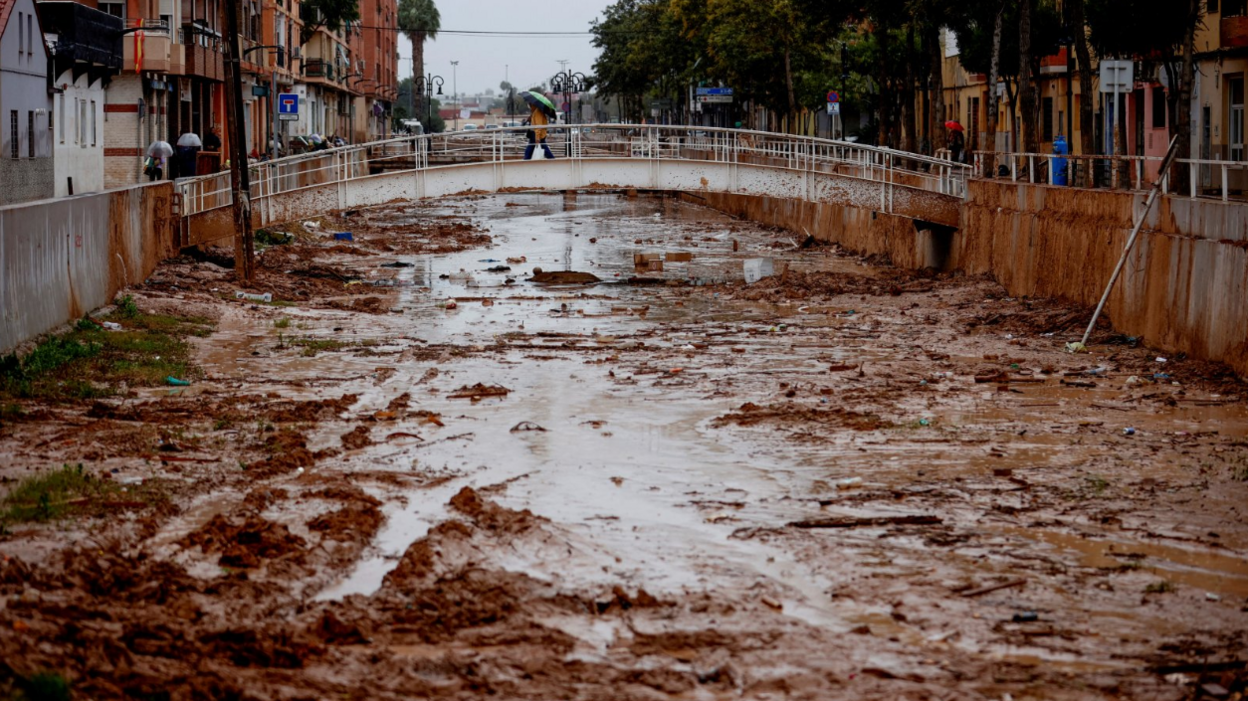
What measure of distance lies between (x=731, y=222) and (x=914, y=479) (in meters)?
44.1

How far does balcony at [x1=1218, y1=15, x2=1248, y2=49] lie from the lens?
42347mm

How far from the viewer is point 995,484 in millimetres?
14297

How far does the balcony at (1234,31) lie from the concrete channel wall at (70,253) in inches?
1070

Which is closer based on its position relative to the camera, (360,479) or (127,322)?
(360,479)

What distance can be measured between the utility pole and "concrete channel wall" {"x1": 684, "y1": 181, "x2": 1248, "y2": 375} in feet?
45.1

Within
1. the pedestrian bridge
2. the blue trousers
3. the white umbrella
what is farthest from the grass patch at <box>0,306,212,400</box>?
the white umbrella

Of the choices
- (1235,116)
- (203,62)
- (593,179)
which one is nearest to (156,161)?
(593,179)

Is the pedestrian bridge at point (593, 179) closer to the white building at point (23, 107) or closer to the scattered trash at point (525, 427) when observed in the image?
the white building at point (23, 107)

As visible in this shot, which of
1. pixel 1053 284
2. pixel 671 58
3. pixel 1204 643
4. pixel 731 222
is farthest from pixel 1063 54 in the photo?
pixel 1204 643

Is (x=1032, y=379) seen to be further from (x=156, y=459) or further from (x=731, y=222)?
(x=731, y=222)

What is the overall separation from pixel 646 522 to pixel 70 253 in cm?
1194

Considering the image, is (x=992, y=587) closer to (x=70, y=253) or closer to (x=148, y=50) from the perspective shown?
(x=70, y=253)

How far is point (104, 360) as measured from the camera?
19562 millimetres

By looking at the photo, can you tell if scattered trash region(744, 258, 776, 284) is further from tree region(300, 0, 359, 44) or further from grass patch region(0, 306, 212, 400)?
tree region(300, 0, 359, 44)
